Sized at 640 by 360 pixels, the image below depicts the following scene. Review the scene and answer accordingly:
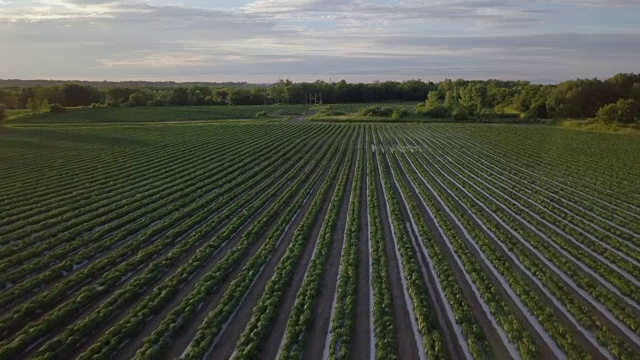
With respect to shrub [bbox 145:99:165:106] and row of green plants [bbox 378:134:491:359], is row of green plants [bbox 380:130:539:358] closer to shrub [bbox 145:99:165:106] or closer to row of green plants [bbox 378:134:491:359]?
row of green plants [bbox 378:134:491:359]

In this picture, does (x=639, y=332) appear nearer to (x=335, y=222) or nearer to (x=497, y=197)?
(x=335, y=222)

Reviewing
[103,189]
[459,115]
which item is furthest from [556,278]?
[459,115]

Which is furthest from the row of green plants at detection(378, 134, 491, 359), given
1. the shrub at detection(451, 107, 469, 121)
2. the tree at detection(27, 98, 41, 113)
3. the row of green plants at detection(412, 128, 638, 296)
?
the tree at detection(27, 98, 41, 113)

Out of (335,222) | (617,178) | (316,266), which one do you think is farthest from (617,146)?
(316,266)

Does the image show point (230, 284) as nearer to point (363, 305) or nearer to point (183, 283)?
point (183, 283)

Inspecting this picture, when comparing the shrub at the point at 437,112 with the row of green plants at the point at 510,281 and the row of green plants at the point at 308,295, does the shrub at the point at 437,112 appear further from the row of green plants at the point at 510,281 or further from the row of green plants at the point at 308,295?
the row of green plants at the point at 308,295

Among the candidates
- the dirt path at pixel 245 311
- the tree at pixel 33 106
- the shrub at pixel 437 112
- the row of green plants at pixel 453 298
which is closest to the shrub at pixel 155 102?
the tree at pixel 33 106
